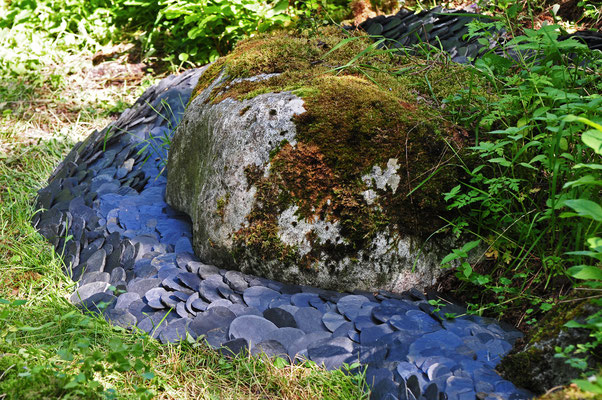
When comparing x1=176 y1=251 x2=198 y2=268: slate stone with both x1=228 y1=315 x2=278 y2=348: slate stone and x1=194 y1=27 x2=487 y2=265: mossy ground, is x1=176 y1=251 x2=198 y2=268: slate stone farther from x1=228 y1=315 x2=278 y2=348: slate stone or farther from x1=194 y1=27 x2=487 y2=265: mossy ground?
x1=228 y1=315 x2=278 y2=348: slate stone

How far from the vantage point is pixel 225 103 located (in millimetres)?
2551

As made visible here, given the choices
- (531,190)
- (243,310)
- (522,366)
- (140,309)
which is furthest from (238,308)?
(531,190)

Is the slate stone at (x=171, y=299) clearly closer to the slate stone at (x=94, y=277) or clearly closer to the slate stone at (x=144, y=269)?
the slate stone at (x=144, y=269)

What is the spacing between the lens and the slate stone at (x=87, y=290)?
2.30m

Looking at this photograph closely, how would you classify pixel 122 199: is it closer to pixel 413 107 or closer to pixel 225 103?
pixel 225 103

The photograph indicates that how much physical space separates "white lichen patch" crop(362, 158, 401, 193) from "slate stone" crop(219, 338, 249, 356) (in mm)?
841

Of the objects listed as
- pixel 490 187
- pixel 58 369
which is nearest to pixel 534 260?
pixel 490 187

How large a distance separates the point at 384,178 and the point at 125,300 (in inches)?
50.3

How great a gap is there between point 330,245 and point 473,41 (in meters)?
2.41

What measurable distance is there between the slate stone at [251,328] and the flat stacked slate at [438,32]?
2.27 metres

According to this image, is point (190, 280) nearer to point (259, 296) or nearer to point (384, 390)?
point (259, 296)

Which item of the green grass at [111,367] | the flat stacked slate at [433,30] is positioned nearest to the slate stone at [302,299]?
the green grass at [111,367]

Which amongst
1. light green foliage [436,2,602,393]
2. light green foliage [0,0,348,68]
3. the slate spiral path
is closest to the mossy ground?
light green foliage [436,2,602,393]

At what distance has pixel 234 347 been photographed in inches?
73.6
